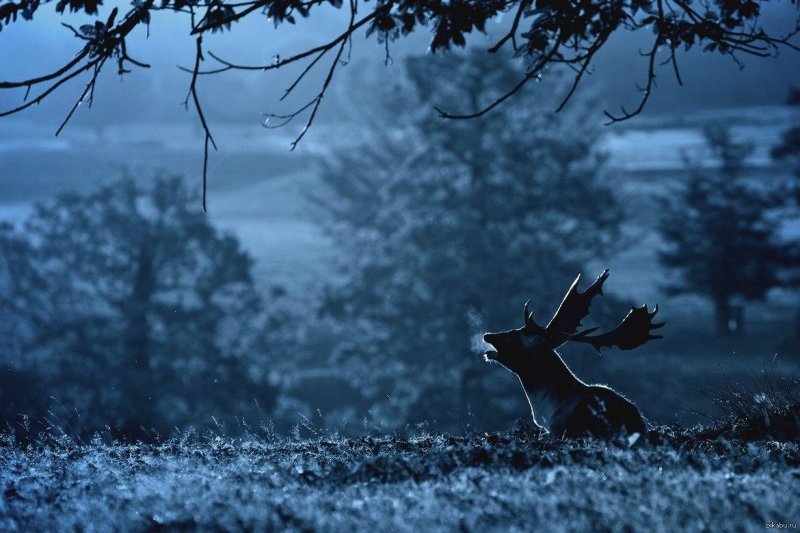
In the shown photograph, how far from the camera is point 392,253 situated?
2934 centimetres

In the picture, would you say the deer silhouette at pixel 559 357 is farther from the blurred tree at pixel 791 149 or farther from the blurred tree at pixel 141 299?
the blurred tree at pixel 791 149

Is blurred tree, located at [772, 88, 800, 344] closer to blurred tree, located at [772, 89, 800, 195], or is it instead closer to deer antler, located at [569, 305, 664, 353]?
blurred tree, located at [772, 89, 800, 195]

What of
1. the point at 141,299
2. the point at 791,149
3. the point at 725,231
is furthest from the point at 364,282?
the point at 791,149

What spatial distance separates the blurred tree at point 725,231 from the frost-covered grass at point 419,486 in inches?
1499

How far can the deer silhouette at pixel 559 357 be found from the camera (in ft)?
22.3

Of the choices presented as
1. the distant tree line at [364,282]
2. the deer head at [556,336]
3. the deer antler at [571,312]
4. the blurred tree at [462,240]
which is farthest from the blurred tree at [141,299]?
the deer antler at [571,312]

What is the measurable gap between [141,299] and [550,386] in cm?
2494

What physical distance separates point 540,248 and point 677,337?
23819 millimetres

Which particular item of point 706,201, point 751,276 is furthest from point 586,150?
point 751,276

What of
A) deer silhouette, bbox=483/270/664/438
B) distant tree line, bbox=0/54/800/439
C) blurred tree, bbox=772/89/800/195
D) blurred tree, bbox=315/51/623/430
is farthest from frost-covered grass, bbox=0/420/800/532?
blurred tree, bbox=772/89/800/195

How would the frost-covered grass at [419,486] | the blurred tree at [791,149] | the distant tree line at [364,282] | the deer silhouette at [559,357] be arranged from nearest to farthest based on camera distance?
the frost-covered grass at [419,486] < the deer silhouette at [559,357] < the distant tree line at [364,282] < the blurred tree at [791,149]

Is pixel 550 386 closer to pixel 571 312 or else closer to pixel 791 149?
pixel 571 312

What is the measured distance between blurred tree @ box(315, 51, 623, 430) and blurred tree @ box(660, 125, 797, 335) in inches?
525

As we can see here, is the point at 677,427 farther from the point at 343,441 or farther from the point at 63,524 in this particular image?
the point at 63,524
